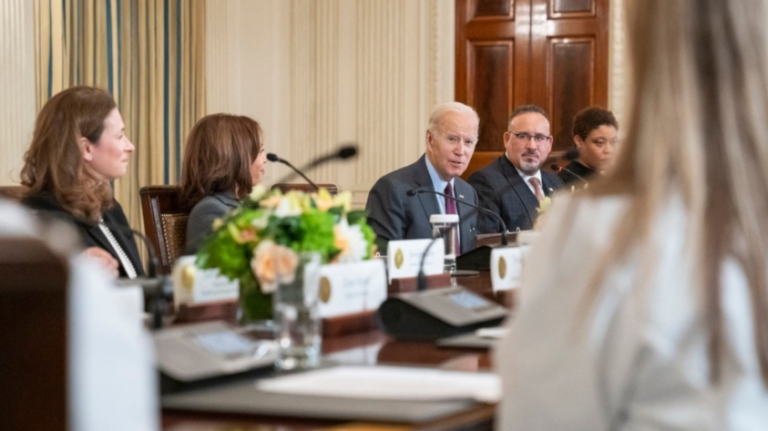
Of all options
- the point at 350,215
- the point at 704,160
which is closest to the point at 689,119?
the point at 704,160

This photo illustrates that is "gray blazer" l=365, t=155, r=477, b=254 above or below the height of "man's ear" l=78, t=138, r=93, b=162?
below

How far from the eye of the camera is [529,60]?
25.4ft

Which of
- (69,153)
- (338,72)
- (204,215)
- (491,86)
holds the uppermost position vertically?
(338,72)

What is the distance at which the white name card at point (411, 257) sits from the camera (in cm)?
294

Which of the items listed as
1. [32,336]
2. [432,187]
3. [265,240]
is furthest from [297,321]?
[432,187]

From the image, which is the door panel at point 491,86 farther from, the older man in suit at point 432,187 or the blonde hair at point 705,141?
the blonde hair at point 705,141

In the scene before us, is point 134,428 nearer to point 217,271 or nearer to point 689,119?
point 689,119

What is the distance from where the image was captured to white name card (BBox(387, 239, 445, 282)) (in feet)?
9.65

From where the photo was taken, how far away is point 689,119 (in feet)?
3.93

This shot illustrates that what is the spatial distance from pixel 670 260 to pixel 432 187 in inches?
148

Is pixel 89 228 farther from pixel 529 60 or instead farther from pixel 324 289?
pixel 529 60

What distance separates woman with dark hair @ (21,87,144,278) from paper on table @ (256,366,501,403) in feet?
5.78

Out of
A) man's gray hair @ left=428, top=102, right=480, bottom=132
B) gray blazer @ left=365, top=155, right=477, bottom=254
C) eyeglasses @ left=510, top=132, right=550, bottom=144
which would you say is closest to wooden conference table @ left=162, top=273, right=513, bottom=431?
gray blazer @ left=365, top=155, right=477, bottom=254

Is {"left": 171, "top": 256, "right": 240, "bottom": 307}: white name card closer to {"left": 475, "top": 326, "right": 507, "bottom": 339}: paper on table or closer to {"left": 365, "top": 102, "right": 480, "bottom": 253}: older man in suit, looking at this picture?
{"left": 475, "top": 326, "right": 507, "bottom": 339}: paper on table
